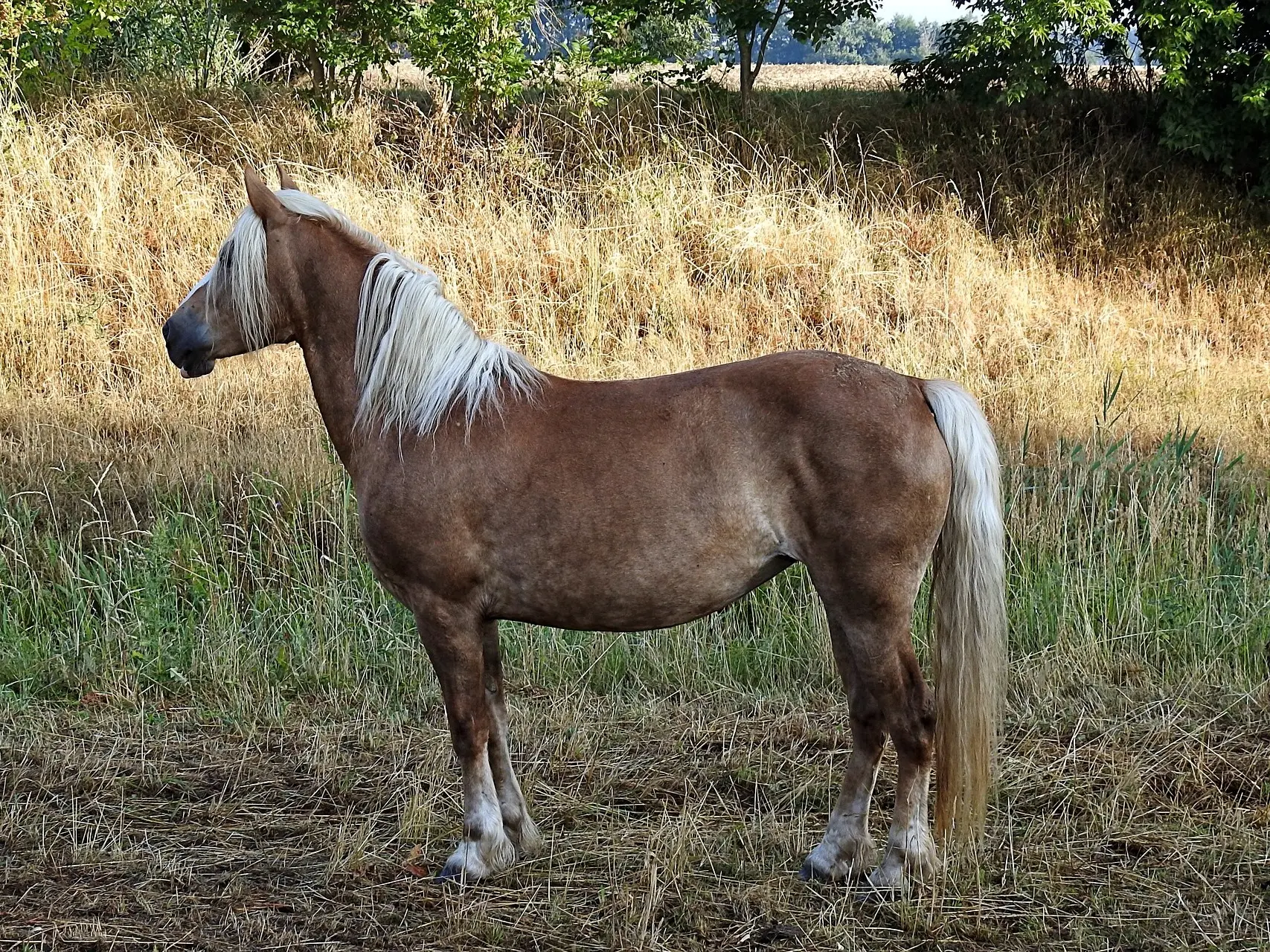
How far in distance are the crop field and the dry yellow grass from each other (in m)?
0.04

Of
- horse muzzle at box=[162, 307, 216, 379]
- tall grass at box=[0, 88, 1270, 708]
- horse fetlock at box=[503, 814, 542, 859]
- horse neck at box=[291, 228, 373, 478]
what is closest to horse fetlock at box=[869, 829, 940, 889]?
horse fetlock at box=[503, 814, 542, 859]

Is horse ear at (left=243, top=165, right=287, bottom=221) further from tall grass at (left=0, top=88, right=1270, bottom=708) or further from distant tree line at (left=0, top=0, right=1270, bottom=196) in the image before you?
distant tree line at (left=0, top=0, right=1270, bottom=196)

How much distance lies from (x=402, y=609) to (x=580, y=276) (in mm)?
4510

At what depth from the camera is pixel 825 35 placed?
1116 centimetres

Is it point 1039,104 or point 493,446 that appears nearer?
point 493,446

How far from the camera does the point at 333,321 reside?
3.41 meters

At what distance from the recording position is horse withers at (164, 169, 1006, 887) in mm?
3078

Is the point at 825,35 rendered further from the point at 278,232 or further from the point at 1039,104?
the point at 278,232

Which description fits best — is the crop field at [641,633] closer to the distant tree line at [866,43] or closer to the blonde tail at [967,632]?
the blonde tail at [967,632]

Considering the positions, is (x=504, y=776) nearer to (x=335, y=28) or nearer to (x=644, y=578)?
(x=644, y=578)

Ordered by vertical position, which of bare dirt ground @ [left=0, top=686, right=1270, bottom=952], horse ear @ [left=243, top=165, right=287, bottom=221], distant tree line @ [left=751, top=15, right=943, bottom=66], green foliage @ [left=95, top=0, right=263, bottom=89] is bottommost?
bare dirt ground @ [left=0, top=686, right=1270, bottom=952]

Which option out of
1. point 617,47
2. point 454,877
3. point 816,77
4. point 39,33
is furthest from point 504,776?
point 816,77

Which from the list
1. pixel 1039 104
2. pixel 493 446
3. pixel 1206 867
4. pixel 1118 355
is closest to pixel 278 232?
pixel 493 446

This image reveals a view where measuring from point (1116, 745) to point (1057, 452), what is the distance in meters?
2.56
